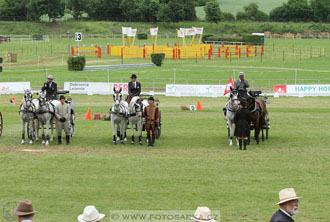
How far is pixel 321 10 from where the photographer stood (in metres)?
146

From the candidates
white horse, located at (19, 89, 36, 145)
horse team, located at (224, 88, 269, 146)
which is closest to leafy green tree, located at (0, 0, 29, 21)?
white horse, located at (19, 89, 36, 145)

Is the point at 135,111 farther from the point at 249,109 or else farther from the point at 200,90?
the point at 200,90

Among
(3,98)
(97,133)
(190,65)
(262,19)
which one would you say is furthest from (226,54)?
(262,19)

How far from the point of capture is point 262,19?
516ft

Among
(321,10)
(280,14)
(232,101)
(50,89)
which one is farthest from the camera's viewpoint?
(280,14)

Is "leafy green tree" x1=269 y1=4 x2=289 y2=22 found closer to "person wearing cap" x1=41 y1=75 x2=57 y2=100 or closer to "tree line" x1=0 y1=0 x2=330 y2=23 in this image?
"tree line" x1=0 y1=0 x2=330 y2=23

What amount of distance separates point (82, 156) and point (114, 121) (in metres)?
2.76

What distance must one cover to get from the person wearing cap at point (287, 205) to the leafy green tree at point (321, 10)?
144 metres

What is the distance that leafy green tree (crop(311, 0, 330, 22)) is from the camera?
144750 millimetres

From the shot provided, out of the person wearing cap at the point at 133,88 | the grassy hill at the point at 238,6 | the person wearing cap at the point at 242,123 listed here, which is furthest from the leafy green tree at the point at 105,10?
the person wearing cap at the point at 242,123

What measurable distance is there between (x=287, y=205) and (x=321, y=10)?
14591cm

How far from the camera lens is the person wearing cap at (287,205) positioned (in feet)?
25.4

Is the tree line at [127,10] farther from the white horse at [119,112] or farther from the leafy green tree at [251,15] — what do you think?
the white horse at [119,112]

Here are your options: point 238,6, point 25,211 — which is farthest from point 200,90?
point 238,6
